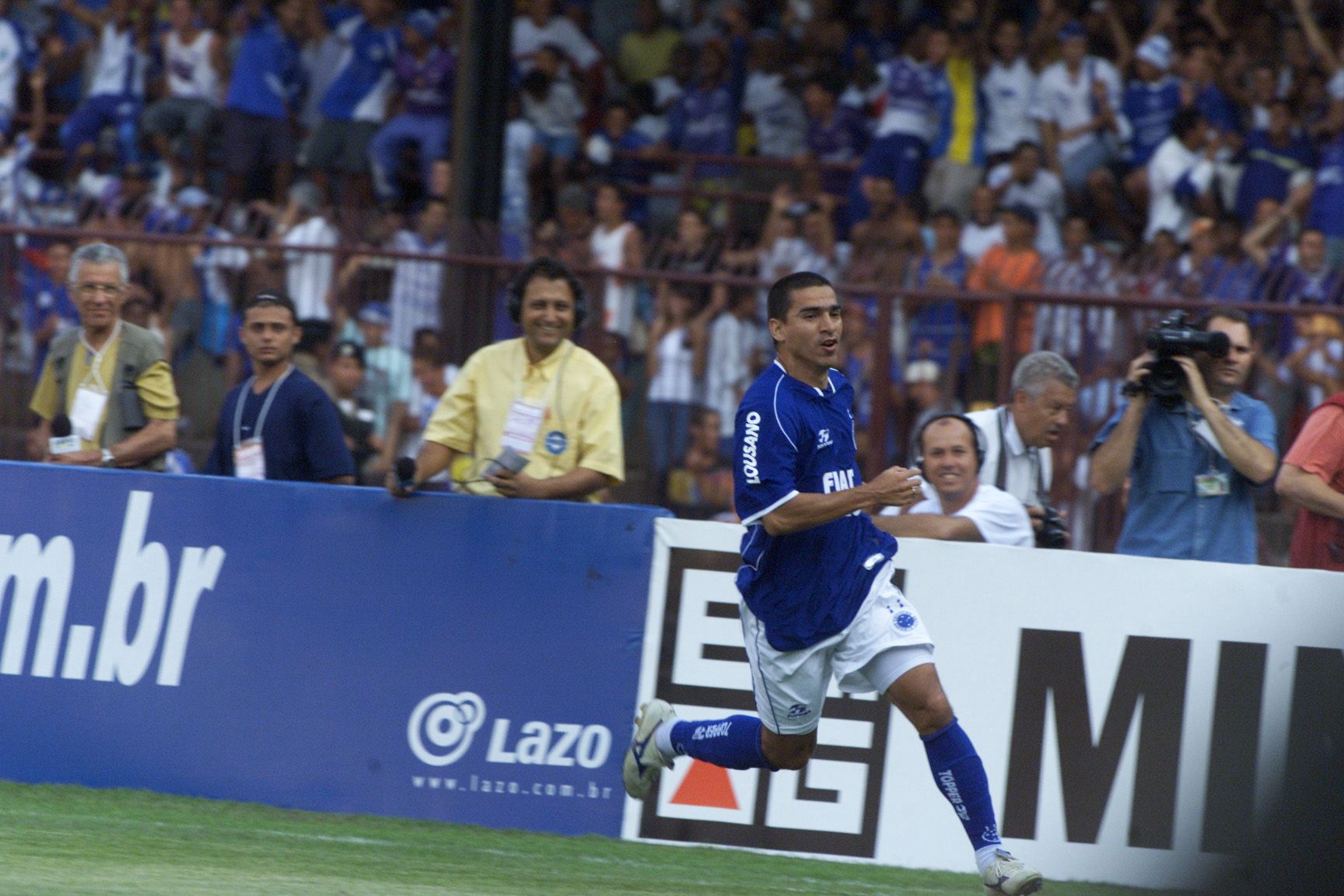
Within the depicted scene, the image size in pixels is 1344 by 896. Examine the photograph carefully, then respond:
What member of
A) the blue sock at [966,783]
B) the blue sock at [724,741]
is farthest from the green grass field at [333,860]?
the blue sock at [966,783]

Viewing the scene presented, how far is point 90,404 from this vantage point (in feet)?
24.7

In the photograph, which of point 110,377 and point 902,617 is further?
point 110,377

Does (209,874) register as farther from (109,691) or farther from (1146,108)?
(1146,108)

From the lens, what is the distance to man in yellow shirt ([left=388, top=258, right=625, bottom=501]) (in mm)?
7031

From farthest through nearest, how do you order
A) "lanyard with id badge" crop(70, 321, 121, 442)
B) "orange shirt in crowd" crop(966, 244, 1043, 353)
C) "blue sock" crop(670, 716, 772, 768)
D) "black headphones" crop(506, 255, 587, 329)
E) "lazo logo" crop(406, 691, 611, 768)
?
"orange shirt in crowd" crop(966, 244, 1043, 353)
"lanyard with id badge" crop(70, 321, 121, 442)
"black headphones" crop(506, 255, 587, 329)
"lazo logo" crop(406, 691, 611, 768)
"blue sock" crop(670, 716, 772, 768)

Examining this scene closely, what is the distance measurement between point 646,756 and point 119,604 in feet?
7.30

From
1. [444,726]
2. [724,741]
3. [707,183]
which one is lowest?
[444,726]

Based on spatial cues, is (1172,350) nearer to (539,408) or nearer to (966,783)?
(966,783)

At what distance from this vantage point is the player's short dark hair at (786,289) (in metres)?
5.72

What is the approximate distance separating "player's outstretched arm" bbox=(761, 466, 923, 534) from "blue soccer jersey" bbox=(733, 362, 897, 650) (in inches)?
2.1

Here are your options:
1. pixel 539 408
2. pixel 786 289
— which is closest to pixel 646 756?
pixel 539 408

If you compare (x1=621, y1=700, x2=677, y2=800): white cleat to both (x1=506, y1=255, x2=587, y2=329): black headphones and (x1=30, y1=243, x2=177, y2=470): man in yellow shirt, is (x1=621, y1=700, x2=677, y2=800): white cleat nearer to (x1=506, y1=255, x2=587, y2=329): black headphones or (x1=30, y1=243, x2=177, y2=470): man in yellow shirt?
(x1=506, y1=255, x2=587, y2=329): black headphones

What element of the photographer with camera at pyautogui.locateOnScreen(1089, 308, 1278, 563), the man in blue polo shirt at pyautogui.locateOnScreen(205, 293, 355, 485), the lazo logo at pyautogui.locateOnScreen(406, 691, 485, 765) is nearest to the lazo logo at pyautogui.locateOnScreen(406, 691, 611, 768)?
the lazo logo at pyautogui.locateOnScreen(406, 691, 485, 765)

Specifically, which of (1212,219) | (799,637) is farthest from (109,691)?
(1212,219)
